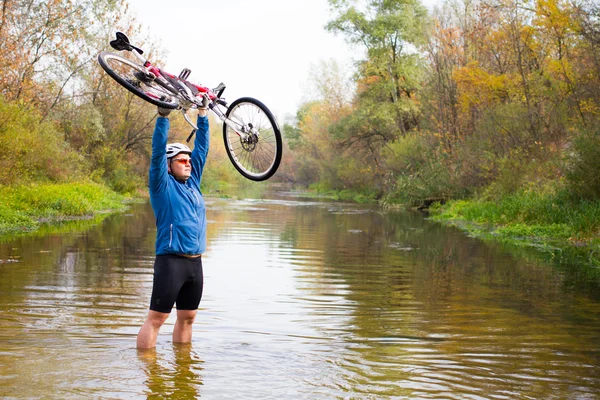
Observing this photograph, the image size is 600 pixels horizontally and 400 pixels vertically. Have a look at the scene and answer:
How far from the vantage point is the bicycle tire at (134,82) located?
6801 mm

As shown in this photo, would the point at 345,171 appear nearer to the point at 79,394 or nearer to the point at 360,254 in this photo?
the point at 360,254

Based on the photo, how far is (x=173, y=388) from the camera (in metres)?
5.45

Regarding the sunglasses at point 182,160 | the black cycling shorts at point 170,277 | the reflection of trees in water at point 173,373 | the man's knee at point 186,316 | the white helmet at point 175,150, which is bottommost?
the reflection of trees in water at point 173,373

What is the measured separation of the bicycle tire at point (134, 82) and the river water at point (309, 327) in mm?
2287

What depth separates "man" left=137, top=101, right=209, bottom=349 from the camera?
6109mm

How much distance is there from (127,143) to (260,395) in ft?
127

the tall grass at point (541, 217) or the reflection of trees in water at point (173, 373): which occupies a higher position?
the tall grass at point (541, 217)

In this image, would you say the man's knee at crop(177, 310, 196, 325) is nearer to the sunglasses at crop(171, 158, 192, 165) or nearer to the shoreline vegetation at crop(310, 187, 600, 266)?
the sunglasses at crop(171, 158, 192, 165)

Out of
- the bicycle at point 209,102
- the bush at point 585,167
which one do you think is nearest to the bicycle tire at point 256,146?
the bicycle at point 209,102

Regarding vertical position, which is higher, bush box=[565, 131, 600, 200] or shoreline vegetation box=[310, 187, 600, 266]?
bush box=[565, 131, 600, 200]

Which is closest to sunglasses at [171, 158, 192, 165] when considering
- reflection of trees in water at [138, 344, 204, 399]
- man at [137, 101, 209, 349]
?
man at [137, 101, 209, 349]

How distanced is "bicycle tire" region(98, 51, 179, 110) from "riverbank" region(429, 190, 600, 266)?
989cm

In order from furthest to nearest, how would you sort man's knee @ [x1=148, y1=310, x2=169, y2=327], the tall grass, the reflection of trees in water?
the tall grass, man's knee @ [x1=148, y1=310, x2=169, y2=327], the reflection of trees in water

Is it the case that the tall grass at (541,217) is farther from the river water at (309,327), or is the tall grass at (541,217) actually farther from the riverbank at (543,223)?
the river water at (309,327)
